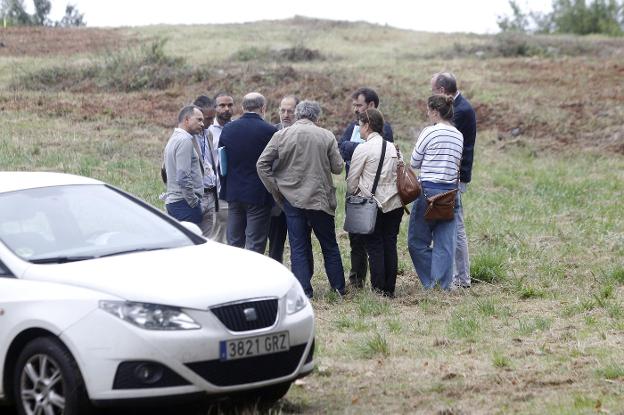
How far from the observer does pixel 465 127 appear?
36.4 feet

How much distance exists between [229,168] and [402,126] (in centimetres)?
1600

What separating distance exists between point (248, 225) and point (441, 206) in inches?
75.9

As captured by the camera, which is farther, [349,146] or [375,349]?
[349,146]

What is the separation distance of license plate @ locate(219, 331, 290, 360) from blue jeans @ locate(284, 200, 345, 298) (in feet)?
13.3

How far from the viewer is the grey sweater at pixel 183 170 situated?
34.3ft

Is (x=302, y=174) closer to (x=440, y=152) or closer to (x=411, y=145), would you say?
(x=440, y=152)

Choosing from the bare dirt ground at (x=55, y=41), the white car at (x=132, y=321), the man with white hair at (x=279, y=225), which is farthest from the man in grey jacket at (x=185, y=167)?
the bare dirt ground at (x=55, y=41)

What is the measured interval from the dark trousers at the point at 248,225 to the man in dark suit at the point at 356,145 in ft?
2.85

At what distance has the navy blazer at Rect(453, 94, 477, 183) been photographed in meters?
11.0

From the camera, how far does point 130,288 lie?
19.9ft

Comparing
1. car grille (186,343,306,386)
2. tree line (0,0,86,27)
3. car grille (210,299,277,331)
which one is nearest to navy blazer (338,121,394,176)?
car grille (186,343,306,386)

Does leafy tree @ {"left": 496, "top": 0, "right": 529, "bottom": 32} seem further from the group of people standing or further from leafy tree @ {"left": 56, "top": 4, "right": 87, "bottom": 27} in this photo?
the group of people standing

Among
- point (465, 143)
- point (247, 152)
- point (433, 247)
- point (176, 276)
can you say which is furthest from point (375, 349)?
point (465, 143)

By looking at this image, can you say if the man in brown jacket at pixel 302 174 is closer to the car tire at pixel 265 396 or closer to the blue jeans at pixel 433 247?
the blue jeans at pixel 433 247
